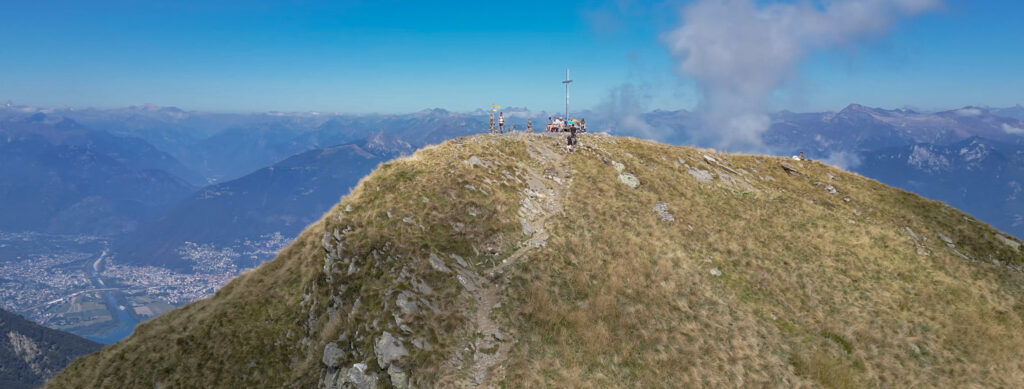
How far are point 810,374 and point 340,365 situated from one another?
2461 centimetres

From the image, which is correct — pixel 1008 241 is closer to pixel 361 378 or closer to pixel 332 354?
pixel 361 378

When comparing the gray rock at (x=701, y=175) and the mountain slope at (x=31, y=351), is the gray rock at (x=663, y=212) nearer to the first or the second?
the gray rock at (x=701, y=175)

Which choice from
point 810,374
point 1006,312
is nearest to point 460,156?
point 810,374

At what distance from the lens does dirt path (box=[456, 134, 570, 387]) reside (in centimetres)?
1805

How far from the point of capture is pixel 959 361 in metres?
24.1

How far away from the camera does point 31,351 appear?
137 metres

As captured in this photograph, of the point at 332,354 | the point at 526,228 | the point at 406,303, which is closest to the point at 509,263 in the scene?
the point at 526,228

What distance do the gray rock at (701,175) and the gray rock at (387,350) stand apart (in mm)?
35570

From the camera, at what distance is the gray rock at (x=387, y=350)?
1736 centimetres

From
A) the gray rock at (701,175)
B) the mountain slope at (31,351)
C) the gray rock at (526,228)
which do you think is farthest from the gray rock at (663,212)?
the mountain slope at (31,351)

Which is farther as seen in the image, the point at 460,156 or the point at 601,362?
the point at 460,156

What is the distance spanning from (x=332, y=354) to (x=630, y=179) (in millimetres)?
29466

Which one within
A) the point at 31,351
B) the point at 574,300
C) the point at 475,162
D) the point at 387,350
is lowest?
the point at 31,351

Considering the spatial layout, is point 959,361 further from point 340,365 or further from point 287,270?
point 287,270
